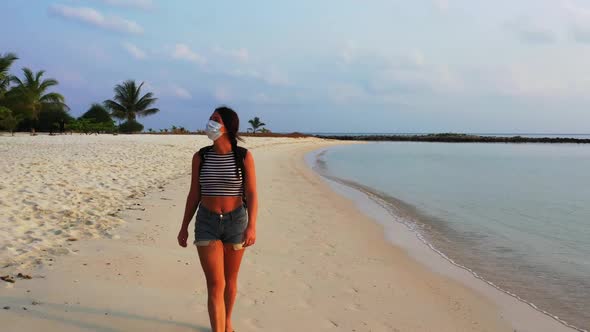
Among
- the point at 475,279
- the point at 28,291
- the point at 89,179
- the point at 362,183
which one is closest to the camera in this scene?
the point at 28,291

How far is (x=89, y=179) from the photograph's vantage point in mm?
11148

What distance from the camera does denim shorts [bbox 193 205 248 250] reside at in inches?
129

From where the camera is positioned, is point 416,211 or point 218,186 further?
point 416,211

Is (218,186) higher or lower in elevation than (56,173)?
higher

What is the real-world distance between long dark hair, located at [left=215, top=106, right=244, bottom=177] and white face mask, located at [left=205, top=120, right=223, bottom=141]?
6 centimetres

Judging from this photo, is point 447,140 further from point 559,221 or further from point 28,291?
point 28,291

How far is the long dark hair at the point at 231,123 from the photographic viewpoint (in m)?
3.33

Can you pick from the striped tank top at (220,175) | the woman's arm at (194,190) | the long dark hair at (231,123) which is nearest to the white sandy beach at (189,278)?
the woman's arm at (194,190)

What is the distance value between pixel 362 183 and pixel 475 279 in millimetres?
12842

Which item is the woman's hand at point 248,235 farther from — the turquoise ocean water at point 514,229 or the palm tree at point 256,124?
the palm tree at point 256,124

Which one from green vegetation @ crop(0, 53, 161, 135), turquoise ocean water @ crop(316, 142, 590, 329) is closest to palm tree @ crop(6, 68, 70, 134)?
green vegetation @ crop(0, 53, 161, 135)

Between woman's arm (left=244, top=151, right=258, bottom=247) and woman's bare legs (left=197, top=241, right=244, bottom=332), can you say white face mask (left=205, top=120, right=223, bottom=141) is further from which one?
woman's bare legs (left=197, top=241, right=244, bottom=332)

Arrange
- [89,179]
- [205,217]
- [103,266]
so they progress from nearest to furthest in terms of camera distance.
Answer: [205,217] → [103,266] → [89,179]

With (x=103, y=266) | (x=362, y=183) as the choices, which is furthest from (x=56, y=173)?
(x=362, y=183)
